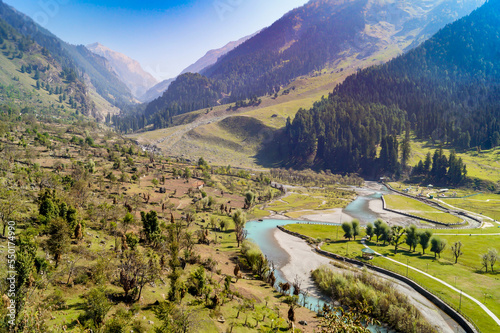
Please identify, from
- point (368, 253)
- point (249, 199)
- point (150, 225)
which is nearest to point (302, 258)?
point (368, 253)

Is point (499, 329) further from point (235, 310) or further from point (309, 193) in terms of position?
point (309, 193)

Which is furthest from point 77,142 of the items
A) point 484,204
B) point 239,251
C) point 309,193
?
point 484,204

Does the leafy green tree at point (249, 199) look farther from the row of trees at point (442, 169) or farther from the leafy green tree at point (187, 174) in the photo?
the row of trees at point (442, 169)

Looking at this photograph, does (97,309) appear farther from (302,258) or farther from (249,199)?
(249,199)

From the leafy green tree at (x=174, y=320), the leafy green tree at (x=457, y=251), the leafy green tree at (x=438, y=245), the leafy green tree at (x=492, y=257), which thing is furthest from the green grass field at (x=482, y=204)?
the leafy green tree at (x=174, y=320)

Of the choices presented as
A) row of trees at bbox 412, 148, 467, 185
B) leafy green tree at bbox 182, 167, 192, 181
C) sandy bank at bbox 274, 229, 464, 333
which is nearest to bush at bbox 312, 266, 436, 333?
sandy bank at bbox 274, 229, 464, 333
